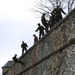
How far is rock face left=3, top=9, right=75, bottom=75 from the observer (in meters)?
10.4

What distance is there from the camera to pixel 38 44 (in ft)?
48.8

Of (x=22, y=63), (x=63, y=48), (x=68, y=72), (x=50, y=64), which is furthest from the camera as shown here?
(x=22, y=63)

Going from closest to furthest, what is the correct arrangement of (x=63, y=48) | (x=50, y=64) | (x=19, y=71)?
(x=63, y=48), (x=50, y=64), (x=19, y=71)

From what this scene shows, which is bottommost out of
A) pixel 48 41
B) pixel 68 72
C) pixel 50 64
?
pixel 68 72

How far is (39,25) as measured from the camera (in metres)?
17.7

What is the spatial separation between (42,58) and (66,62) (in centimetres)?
334

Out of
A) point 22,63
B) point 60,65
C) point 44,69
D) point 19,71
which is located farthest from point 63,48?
point 19,71

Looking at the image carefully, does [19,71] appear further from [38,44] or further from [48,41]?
[48,41]

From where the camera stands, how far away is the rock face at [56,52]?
1041cm

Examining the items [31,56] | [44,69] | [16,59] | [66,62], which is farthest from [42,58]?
[16,59]

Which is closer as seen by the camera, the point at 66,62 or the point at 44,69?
the point at 66,62

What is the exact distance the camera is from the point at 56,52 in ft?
38.9

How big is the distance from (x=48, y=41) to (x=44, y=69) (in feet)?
3.92

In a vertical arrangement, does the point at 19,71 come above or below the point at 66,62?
above
